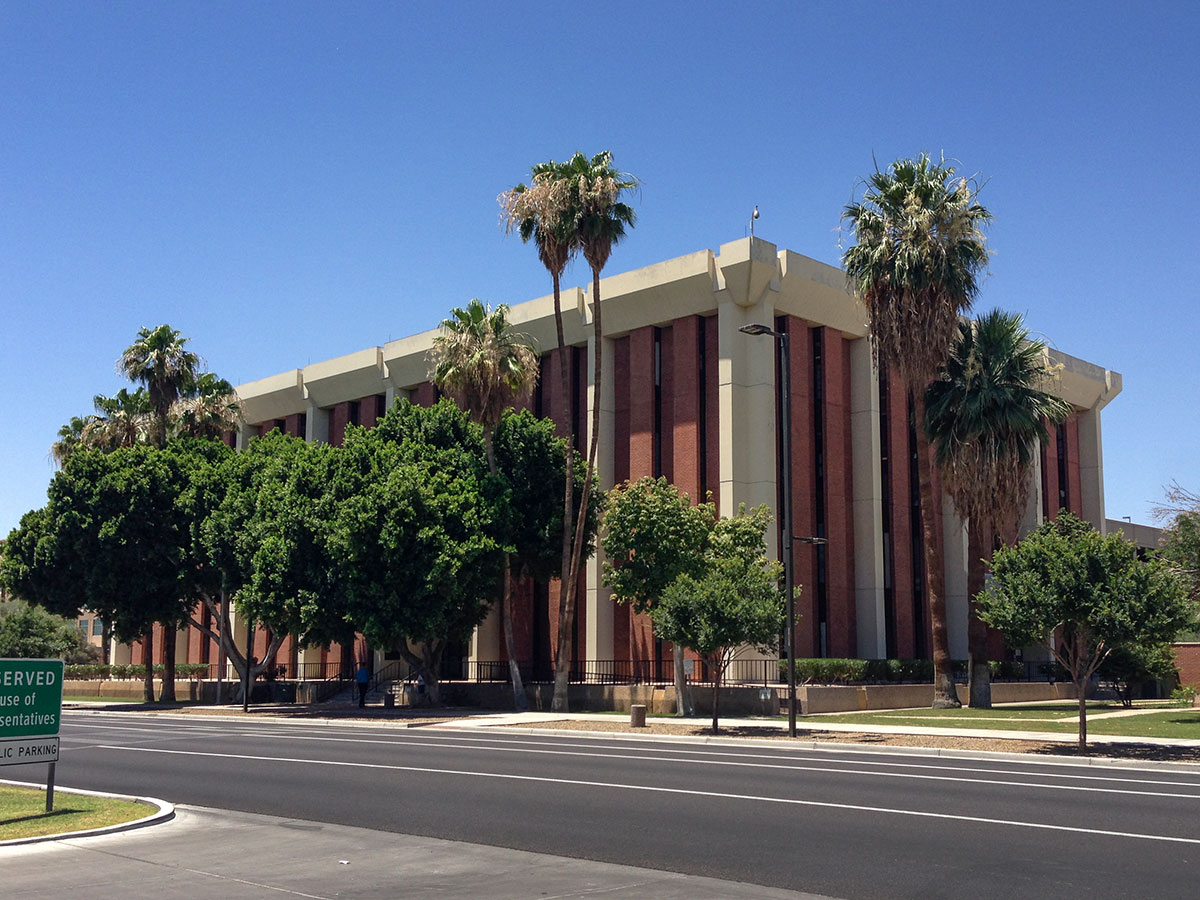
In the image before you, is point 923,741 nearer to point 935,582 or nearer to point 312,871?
point 935,582

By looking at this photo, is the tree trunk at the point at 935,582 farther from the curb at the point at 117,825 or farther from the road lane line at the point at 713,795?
the curb at the point at 117,825

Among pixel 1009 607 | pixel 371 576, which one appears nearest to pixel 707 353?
pixel 371 576

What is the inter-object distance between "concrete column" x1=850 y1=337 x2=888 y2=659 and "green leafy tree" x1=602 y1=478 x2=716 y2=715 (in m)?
10.4

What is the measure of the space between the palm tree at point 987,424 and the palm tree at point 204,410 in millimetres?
32754

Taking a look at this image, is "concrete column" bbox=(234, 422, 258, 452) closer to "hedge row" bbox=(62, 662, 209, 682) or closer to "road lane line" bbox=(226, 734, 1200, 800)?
"hedge row" bbox=(62, 662, 209, 682)

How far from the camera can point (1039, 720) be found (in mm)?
30453

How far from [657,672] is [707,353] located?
1227cm

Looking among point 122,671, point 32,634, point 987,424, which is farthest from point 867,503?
point 32,634

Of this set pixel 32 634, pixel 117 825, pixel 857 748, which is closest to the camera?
pixel 117 825

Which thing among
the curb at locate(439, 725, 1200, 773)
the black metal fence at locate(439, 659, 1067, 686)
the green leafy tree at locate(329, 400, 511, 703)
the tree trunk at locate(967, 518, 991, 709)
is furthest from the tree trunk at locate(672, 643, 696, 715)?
the tree trunk at locate(967, 518, 991, 709)

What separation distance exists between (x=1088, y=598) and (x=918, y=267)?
44.9 ft

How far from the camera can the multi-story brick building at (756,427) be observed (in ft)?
135

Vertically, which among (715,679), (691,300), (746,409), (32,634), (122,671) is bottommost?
(122,671)

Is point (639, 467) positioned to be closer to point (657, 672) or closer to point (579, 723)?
point (657, 672)
